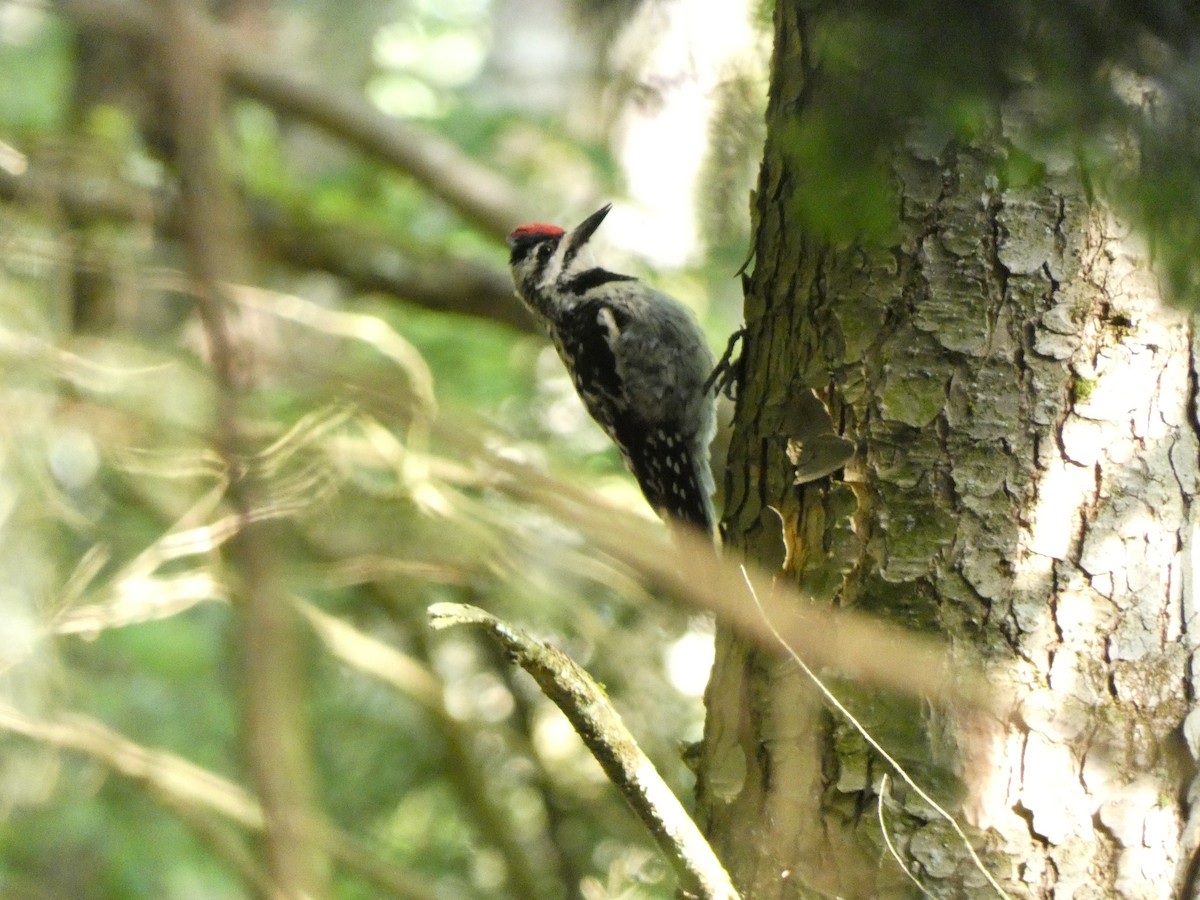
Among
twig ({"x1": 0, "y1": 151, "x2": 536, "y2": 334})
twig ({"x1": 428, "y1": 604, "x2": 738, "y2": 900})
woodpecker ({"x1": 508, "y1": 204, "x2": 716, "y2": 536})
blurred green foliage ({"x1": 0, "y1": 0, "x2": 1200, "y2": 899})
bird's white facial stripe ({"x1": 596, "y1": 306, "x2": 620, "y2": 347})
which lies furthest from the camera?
twig ({"x1": 0, "y1": 151, "x2": 536, "y2": 334})

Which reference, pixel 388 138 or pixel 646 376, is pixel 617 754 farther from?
pixel 388 138

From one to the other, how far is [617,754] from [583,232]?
264 cm

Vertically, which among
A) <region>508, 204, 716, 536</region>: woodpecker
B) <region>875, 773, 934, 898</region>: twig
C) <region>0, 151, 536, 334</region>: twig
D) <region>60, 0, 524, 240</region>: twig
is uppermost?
<region>60, 0, 524, 240</region>: twig

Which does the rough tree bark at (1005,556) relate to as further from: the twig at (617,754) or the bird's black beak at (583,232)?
the bird's black beak at (583,232)

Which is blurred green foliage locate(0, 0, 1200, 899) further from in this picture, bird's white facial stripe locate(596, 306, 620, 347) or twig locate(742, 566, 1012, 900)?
twig locate(742, 566, 1012, 900)

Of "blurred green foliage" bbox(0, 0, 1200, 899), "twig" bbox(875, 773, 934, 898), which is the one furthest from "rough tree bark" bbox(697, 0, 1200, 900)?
"blurred green foliage" bbox(0, 0, 1200, 899)

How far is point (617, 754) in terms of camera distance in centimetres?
153

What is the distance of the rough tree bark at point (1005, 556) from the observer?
176cm

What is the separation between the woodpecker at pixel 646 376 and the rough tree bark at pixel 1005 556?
59.5 inches

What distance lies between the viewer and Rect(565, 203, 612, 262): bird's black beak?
12.4 ft

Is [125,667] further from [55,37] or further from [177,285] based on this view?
[55,37]

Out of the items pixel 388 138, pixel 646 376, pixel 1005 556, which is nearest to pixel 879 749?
pixel 1005 556

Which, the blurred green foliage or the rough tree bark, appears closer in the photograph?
the rough tree bark

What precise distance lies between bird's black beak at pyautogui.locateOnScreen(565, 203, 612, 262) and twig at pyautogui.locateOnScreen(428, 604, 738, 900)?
93.8 inches
